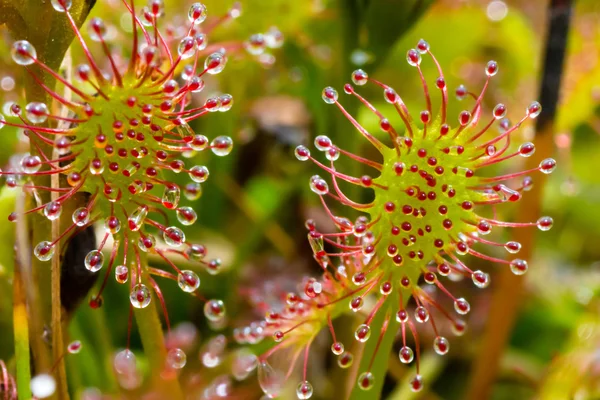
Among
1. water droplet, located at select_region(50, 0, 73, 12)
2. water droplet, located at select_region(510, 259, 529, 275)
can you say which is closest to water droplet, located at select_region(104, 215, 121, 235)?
water droplet, located at select_region(50, 0, 73, 12)

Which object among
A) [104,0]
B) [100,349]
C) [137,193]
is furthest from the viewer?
[104,0]

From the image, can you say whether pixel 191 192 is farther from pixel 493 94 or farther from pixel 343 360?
pixel 493 94

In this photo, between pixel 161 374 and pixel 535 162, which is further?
pixel 535 162

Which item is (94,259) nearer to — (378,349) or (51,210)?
(51,210)

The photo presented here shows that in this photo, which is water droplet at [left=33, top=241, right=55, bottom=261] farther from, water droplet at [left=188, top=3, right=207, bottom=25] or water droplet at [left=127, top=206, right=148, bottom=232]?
water droplet at [left=188, top=3, right=207, bottom=25]

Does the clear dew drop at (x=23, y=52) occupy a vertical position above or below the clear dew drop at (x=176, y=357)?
above

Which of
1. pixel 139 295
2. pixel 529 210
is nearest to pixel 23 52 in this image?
pixel 139 295

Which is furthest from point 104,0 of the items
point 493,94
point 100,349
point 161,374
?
point 493,94

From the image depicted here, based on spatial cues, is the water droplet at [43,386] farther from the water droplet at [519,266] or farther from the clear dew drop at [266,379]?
the water droplet at [519,266]

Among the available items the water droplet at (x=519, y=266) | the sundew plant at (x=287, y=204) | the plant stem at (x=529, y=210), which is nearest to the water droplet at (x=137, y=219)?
the sundew plant at (x=287, y=204)
